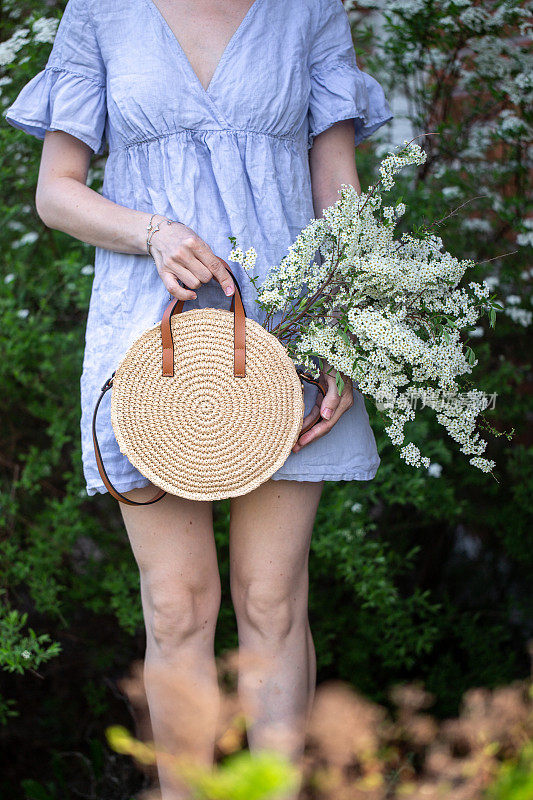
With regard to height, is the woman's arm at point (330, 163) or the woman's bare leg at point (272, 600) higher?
the woman's arm at point (330, 163)

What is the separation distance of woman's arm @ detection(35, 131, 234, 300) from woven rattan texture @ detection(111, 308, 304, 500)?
8 centimetres

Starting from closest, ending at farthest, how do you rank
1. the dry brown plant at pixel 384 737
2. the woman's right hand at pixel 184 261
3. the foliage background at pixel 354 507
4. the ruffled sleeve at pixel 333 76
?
the dry brown plant at pixel 384 737, the woman's right hand at pixel 184 261, the ruffled sleeve at pixel 333 76, the foliage background at pixel 354 507

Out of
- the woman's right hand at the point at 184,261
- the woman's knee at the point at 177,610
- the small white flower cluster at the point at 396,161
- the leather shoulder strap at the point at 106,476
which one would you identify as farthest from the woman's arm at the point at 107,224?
the woman's knee at the point at 177,610

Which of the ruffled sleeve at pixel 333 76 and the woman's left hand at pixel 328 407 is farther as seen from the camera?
the ruffled sleeve at pixel 333 76

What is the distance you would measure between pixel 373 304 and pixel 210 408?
1.30 feet

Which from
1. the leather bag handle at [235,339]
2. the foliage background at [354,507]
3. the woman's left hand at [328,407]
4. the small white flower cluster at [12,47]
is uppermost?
the small white flower cluster at [12,47]

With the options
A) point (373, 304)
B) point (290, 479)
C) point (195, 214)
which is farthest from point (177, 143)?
point (290, 479)

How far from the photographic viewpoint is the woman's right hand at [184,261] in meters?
1.36

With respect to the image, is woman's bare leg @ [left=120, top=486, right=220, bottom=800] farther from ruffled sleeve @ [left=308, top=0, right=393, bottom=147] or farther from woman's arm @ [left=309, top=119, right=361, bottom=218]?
ruffled sleeve @ [left=308, top=0, right=393, bottom=147]

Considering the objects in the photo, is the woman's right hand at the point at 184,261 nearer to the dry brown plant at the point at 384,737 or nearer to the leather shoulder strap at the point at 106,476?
the leather shoulder strap at the point at 106,476

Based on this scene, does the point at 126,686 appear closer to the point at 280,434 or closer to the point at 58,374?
the point at 58,374

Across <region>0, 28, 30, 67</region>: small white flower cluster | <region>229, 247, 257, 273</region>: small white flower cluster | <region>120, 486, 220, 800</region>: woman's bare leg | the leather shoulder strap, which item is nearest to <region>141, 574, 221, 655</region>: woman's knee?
<region>120, 486, 220, 800</region>: woman's bare leg

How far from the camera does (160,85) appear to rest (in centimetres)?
145

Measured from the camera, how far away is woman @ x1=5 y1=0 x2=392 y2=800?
58.4 inches
